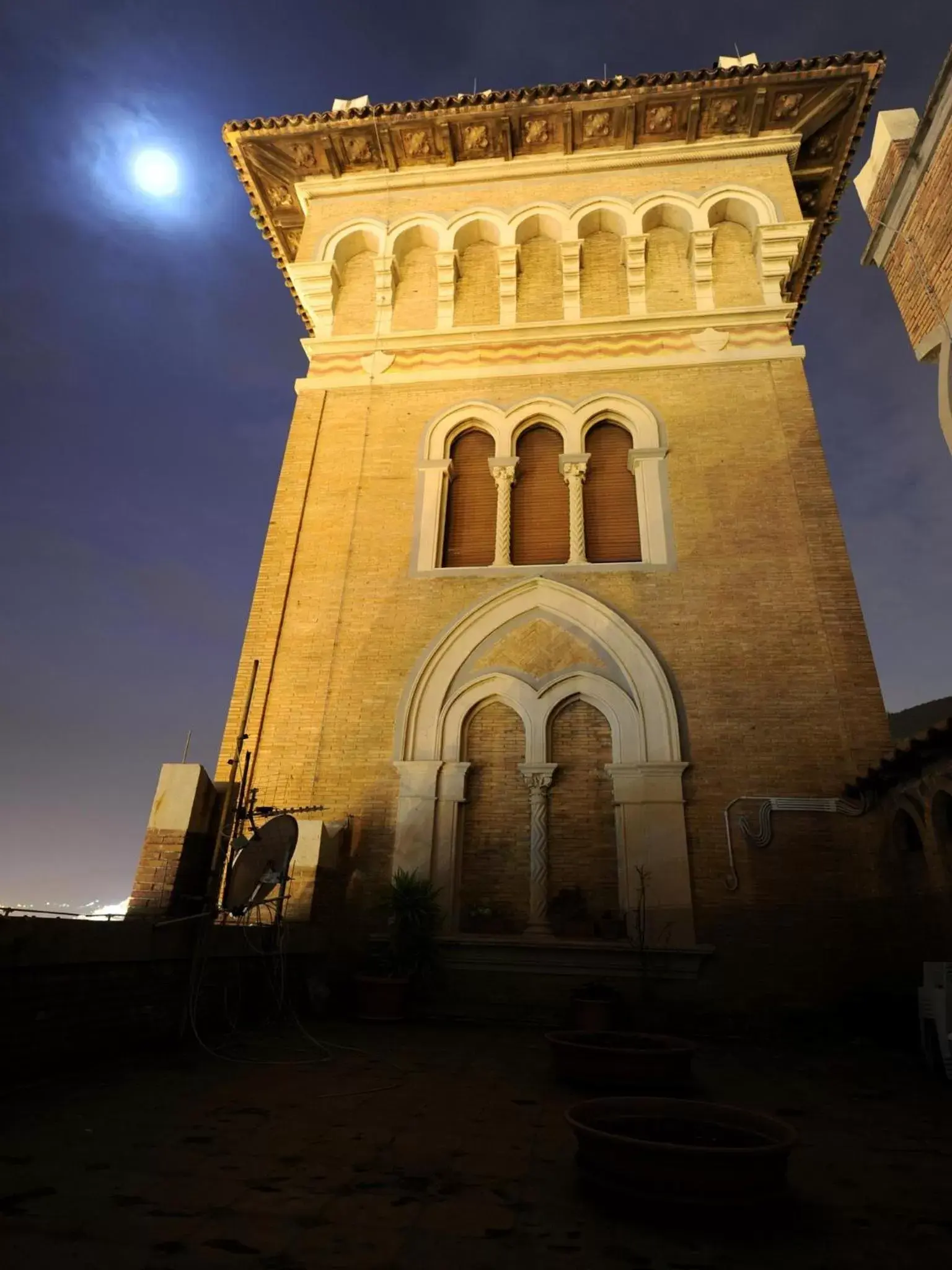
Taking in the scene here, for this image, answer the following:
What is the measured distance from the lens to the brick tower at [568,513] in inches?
305

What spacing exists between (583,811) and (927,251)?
334 inches

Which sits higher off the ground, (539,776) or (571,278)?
(571,278)

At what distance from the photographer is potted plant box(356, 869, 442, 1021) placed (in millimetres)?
6645

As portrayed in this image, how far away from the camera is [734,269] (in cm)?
1122

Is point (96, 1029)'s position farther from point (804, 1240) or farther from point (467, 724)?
point (467, 724)

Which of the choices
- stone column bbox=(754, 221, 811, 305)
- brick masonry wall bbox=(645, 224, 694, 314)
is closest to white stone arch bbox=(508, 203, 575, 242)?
brick masonry wall bbox=(645, 224, 694, 314)

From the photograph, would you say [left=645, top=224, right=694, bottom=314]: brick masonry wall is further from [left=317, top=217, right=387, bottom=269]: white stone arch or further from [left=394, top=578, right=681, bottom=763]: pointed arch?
[left=394, top=578, right=681, bottom=763]: pointed arch

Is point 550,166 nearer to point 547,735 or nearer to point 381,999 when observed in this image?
point 547,735

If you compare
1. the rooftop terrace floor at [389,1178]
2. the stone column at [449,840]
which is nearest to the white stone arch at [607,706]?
the stone column at [449,840]

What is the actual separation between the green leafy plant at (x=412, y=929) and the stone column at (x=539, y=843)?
1.01 m

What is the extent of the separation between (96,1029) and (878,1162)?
4238 millimetres

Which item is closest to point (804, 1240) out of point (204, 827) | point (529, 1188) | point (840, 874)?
point (529, 1188)

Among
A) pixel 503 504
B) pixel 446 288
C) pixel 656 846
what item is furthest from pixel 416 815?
pixel 446 288

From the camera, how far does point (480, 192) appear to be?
40.2 ft
